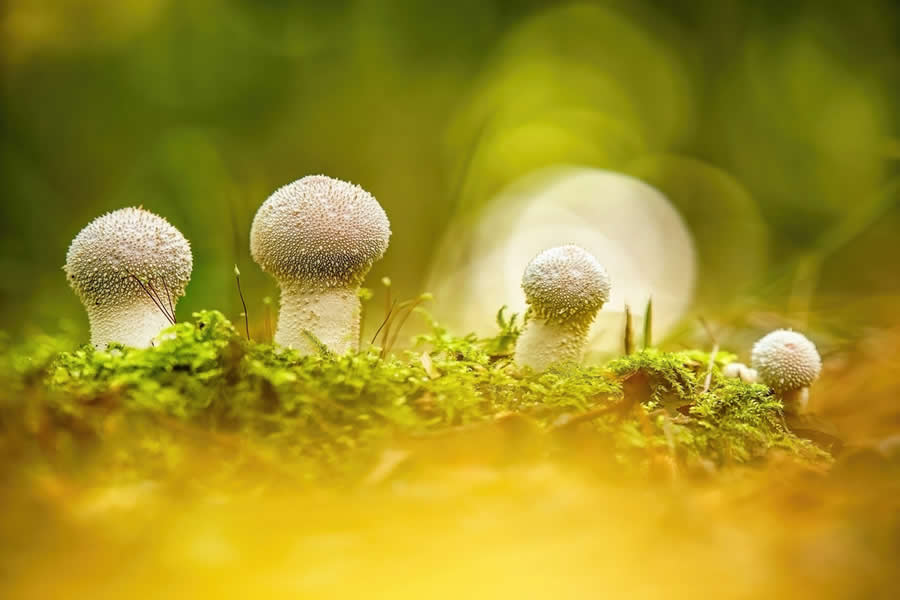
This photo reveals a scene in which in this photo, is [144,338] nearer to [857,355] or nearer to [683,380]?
[683,380]

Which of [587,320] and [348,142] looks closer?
[587,320]

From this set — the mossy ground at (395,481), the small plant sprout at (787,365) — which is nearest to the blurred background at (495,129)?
the small plant sprout at (787,365)

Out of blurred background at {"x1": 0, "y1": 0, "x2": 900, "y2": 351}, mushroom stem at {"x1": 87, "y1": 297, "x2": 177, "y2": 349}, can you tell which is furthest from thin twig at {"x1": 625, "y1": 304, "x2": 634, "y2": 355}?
mushroom stem at {"x1": 87, "y1": 297, "x2": 177, "y2": 349}

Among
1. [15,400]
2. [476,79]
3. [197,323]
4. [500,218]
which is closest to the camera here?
[15,400]

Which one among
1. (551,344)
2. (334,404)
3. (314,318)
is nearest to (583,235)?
(551,344)

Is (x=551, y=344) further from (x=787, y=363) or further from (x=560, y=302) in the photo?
(x=787, y=363)

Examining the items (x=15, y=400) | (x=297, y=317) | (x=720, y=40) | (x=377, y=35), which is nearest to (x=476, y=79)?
(x=377, y=35)
